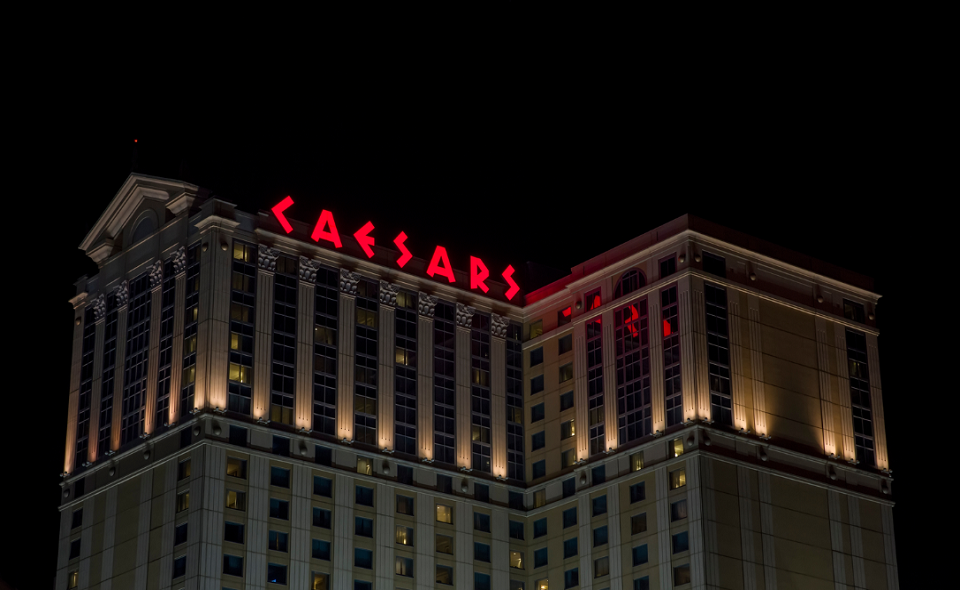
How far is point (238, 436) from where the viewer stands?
15350cm

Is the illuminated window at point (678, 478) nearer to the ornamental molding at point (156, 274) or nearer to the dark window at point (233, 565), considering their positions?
the dark window at point (233, 565)

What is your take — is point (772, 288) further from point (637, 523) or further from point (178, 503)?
point (178, 503)

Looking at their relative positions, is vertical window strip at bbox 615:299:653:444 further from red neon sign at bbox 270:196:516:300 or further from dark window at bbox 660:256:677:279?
red neon sign at bbox 270:196:516:300

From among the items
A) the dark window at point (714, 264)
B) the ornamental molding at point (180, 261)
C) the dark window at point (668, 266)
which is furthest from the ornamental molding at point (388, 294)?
the dark window at point (714, 264)

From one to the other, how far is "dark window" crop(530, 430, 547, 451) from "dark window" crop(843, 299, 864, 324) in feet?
106

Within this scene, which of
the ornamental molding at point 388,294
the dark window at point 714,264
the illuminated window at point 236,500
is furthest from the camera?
the ornamental molding at point 388,294

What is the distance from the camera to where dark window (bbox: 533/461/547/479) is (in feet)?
564

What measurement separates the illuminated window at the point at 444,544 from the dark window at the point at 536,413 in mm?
17297

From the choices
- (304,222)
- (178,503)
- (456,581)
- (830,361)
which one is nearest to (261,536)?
(178,503)

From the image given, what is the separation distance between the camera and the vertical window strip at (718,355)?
519ft

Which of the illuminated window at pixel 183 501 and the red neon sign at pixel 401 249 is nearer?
the illuminated window at pixel 183 501

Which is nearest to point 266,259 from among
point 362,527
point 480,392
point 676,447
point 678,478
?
point 362,527

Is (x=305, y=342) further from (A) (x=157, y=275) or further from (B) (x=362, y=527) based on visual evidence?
(B) (x=362, y=527)

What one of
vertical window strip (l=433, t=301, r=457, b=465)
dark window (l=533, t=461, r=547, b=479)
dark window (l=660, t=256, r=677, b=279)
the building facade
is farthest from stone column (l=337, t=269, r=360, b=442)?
dark window (l=660, t=256, r=677, b=279)
